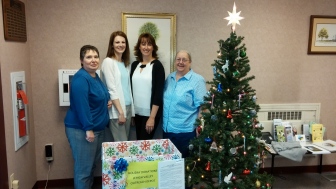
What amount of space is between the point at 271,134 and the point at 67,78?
8.07 ft

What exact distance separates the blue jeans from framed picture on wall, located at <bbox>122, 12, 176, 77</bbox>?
3.31 feet

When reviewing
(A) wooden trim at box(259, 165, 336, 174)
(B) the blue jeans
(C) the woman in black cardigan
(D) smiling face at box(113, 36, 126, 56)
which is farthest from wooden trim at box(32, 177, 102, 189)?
(A) wooden trim at box(259, 165, 336, 174)

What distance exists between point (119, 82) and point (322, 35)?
253cm

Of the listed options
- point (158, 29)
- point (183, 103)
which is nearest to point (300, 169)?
point (183, 103)

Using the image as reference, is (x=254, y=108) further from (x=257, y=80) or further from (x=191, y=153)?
(x=257, y=80)

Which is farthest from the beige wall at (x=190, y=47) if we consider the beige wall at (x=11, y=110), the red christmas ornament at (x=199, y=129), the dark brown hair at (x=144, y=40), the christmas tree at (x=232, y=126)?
the red christmas ornament at (x=199, y=129)

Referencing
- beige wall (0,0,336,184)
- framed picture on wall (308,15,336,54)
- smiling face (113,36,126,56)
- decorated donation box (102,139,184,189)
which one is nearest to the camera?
decorated donation box (102,139,184,189)

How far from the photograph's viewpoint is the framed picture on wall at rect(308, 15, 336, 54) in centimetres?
335

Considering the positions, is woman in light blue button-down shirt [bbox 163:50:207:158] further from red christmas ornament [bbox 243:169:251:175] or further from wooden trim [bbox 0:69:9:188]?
wooden trim [bbox 0:69:9:188]

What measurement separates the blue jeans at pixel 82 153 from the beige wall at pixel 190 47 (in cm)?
55

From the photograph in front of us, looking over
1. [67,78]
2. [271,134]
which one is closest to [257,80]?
[271,134]

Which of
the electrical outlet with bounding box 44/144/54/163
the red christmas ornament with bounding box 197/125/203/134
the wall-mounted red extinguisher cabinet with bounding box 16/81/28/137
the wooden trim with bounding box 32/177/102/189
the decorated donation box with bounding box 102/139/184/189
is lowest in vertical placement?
the wooden trim with bounding box 32/177/102/189

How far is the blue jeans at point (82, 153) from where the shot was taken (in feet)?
7.97

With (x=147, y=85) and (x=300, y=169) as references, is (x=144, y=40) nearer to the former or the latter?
(x=147, y=85)
